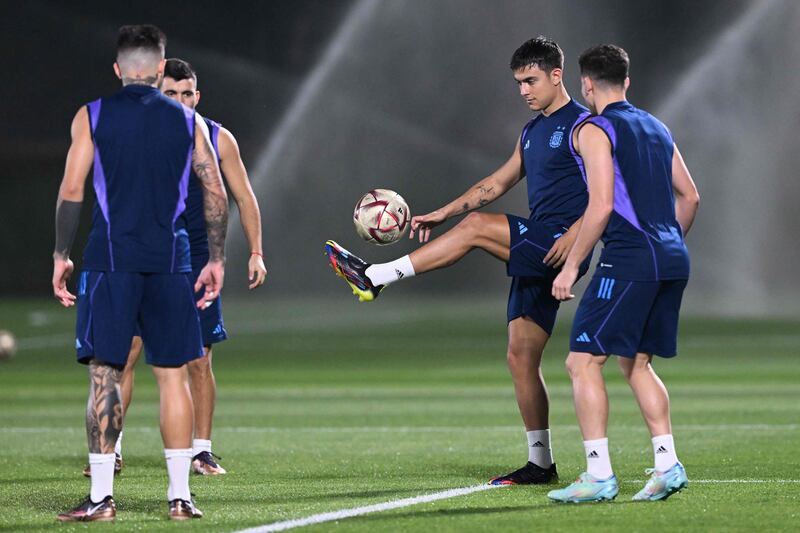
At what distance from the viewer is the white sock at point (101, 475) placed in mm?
7371

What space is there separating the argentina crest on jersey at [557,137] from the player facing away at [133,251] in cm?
228

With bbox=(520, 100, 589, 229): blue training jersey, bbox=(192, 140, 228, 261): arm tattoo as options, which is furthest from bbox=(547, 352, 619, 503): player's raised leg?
bbox=(192, 140, 228, 261): arm tattoo

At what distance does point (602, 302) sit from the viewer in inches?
309

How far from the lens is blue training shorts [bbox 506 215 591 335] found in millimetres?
8734

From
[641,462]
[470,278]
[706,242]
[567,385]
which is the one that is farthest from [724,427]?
[470,278]

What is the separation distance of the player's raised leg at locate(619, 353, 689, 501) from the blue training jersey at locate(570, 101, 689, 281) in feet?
1.58

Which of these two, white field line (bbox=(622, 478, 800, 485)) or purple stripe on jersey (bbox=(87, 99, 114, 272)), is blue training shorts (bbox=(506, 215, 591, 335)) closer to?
white field line (bbox=(622, 478, 800, 485))

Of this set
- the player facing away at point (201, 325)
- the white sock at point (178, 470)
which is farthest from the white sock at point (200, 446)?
the white sock at point (178, 470)

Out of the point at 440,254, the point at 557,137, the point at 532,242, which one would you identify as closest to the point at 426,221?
the point at 440,254

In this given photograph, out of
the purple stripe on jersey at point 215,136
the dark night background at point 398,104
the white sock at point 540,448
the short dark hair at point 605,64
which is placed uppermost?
the dark night background at point 398,104

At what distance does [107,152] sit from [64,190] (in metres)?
0.27

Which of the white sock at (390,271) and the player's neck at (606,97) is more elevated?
the player's neck at (606,97)

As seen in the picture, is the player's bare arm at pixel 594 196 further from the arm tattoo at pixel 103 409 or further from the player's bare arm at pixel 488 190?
the arm tattoo at pixel 103 409

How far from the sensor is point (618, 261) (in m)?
7.86
